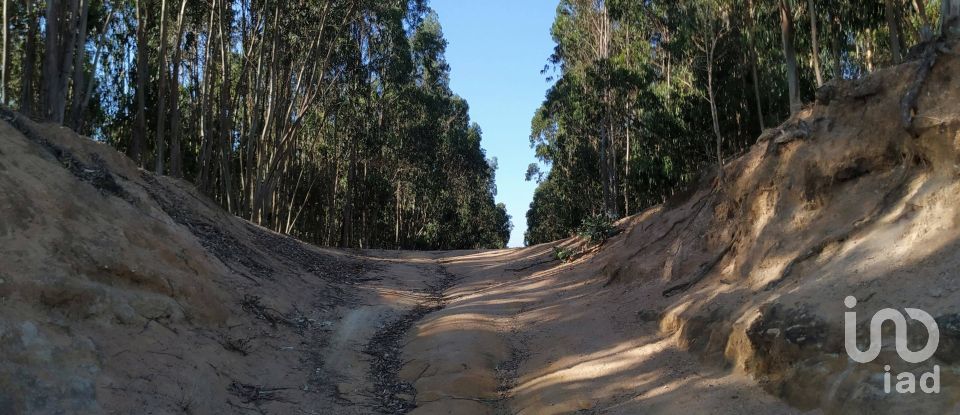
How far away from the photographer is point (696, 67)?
20.7 metres

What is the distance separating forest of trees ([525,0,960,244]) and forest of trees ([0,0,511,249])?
975 centimetres

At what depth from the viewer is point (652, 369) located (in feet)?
29.3

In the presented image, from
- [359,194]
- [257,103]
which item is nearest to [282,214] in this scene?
[257,103]

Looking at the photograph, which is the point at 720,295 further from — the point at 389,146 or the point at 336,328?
the point at 389,146

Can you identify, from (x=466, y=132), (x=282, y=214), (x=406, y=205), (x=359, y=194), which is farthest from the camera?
(x=466, y=132)

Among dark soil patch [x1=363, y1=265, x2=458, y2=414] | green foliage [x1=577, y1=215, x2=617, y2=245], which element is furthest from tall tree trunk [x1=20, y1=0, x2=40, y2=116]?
green foliage [x1=577, y1=215, x2=617, y2=245]

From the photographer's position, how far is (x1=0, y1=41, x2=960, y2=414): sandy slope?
629 centimetres

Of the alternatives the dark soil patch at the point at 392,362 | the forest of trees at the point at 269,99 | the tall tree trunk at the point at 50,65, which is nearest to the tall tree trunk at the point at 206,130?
the forest of trees at the point at 269,99

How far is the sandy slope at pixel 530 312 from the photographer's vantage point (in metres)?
6.29

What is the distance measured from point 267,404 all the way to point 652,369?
492 centimetres

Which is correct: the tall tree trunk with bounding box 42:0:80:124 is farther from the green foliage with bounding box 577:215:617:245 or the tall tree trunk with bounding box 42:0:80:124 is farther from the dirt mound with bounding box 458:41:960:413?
the green foliage with bounding box 577:215:617:245

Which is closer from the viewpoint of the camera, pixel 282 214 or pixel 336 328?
pixel 336 328

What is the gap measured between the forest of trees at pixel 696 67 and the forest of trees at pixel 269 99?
9.75m

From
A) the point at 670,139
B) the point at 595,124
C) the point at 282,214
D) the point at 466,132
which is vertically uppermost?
the point at 466,132
